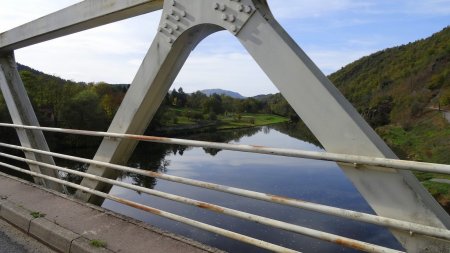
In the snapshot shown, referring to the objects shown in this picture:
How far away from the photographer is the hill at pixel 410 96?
42.6 meters

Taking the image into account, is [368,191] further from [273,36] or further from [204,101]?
[204,101]

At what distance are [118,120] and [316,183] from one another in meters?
25.3

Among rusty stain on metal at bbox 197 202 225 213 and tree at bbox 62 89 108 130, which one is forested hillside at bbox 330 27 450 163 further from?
rusty stain on metal at bbox 197 202 225 213

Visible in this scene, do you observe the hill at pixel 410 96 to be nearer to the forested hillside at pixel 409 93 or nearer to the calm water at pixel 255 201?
the forested hillside at pixel 409 93

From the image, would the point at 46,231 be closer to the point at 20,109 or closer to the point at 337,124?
the point at 337,124

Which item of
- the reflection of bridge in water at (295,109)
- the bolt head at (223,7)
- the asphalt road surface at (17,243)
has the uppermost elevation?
the bolt head at (223,7)

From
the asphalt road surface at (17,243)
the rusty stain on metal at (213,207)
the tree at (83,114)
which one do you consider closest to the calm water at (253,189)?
the tree at (83,114)

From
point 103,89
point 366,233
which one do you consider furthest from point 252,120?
point 366,233

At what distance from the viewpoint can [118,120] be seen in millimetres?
3793

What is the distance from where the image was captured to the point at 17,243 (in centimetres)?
327

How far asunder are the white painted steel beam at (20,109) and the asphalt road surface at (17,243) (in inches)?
66.1

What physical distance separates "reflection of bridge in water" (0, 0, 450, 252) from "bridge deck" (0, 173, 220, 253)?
8.6 inches

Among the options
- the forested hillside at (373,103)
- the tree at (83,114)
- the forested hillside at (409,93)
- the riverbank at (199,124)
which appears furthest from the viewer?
the riverbank at (199,124)

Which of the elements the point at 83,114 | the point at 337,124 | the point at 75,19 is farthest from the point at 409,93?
the point at 337,124
